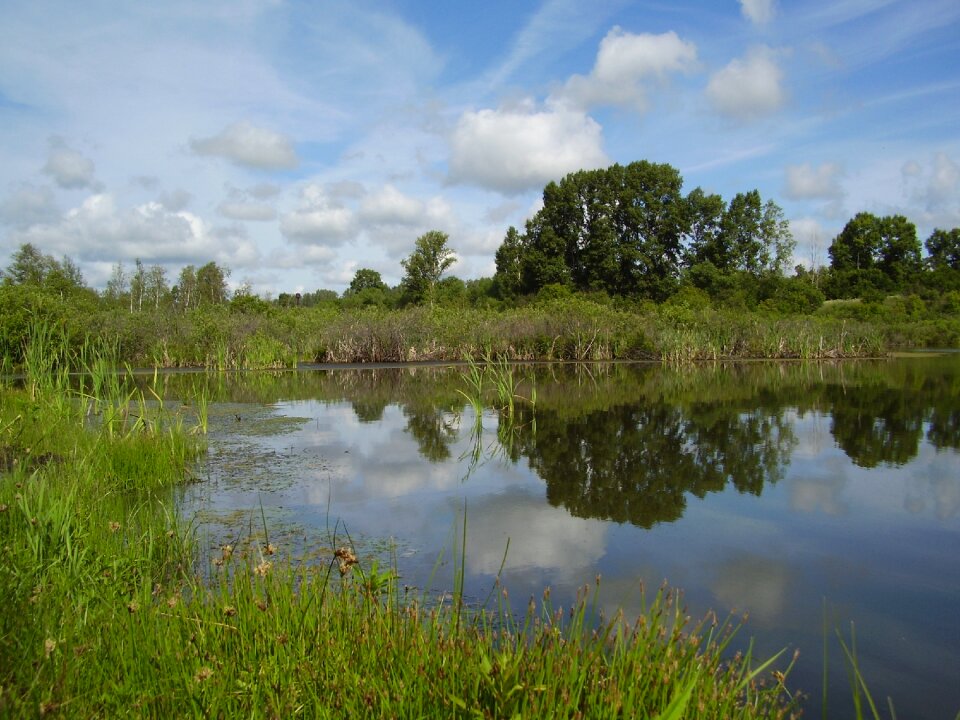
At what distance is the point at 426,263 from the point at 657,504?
46.3 metres

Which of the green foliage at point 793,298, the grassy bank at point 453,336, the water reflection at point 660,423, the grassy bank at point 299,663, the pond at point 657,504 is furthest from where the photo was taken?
the green foliage at point 793,298

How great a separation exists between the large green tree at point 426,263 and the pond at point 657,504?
3839cm

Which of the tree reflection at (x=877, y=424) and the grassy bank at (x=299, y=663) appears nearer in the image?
the grassy bank at (x=299, y=663)

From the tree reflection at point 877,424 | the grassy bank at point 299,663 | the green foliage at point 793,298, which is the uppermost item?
the green foliage at point 793,298

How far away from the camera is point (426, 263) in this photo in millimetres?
51844

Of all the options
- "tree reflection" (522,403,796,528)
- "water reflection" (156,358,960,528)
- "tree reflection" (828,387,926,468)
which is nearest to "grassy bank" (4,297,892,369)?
"water reflection" (156,358,960,528)

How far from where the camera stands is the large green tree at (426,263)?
51.7 metres

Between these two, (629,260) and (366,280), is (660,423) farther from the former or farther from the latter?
(366,280)

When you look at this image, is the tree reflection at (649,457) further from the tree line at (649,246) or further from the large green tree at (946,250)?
the large green tree at (946,250)

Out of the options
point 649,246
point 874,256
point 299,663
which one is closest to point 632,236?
point 649,246

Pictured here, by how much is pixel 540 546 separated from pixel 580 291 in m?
39.9

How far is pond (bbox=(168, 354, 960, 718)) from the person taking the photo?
4.13m

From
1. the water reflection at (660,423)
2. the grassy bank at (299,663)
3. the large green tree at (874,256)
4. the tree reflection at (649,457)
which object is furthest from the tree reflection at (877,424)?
the large green tree at (874,256)

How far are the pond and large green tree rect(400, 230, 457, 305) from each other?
1511 inches
